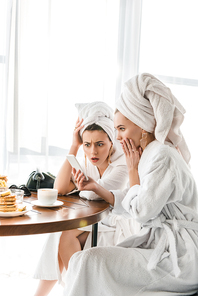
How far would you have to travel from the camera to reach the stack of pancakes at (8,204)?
133cm

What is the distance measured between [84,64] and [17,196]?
174 cm

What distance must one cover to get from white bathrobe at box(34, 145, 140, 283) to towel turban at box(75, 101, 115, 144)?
0.19 m

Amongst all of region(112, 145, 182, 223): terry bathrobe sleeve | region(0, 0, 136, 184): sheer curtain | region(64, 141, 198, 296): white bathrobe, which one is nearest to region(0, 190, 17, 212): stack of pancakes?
region(64, 141, 198, 296): white bathrobe

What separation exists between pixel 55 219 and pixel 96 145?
30.3 inches

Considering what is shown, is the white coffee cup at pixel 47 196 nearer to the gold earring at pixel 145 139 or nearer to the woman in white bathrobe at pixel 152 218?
the woman in white bathrobe at pixel 152 218

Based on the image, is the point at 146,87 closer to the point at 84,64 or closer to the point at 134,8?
the point at 84,64

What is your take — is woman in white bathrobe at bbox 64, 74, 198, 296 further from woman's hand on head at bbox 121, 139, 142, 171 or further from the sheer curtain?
the sheer curtain

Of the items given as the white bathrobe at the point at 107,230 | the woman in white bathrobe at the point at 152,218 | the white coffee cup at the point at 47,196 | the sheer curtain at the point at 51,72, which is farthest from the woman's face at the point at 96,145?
the sheer curtain at the point at 51,72

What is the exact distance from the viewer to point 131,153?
5.21 ft

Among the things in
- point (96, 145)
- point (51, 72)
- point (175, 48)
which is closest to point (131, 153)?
point (96, 145)

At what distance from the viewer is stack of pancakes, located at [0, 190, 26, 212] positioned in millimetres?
1330

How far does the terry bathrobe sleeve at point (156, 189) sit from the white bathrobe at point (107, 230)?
0.52m

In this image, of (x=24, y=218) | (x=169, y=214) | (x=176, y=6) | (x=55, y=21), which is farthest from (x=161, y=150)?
(x=176, y=6)

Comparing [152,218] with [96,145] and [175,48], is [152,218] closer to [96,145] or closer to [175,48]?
[96,145]
